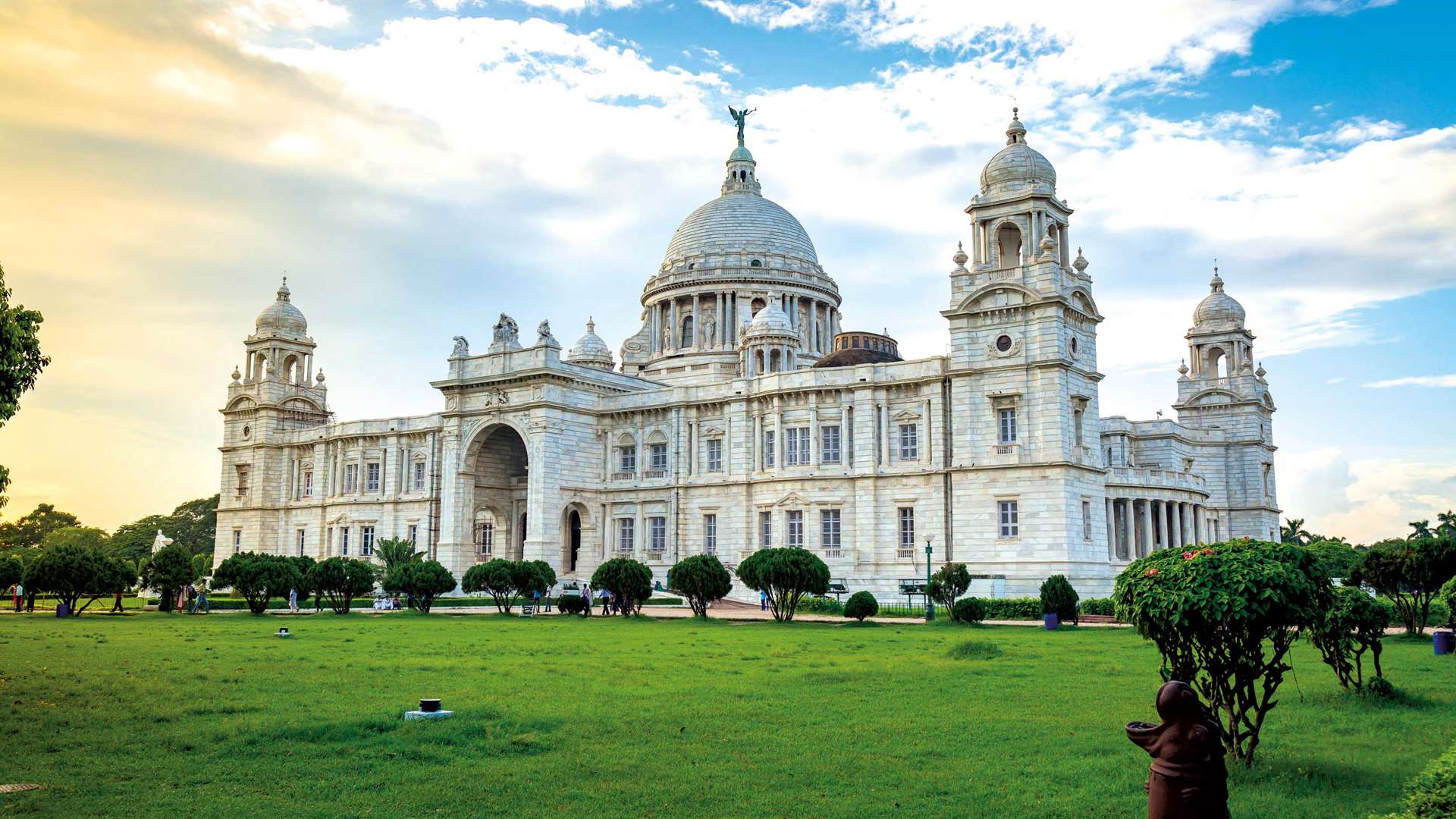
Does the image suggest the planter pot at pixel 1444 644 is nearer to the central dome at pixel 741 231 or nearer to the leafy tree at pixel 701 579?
the leafy tree at pixel 701 579

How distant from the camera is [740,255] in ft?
Answer: 264

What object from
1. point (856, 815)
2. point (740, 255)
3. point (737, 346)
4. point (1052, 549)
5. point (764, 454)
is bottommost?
point (856, 815)

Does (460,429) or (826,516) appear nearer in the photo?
(826,516)

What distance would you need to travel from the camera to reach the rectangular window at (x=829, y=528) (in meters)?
54.6

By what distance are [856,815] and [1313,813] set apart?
4.25m

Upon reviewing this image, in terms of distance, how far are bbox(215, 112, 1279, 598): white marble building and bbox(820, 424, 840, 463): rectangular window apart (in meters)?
0.09

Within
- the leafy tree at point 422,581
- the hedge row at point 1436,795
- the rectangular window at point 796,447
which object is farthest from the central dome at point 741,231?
the hedge row at point 1436,795

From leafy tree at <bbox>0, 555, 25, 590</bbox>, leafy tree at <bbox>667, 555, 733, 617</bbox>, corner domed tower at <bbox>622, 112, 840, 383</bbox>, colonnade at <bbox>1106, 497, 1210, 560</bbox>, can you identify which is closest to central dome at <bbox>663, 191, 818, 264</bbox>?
corner domed tower at <bbox>622, 112, 840, 383</bbox>

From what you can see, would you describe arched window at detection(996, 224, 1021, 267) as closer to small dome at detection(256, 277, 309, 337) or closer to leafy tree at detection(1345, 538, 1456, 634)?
leafy tree at detection(1345, 538, 1456, 634)

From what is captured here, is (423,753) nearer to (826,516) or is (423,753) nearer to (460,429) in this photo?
(826,516)

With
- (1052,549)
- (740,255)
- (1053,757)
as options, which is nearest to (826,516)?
(1052,549)

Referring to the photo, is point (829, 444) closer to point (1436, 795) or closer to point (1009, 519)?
point (1009, 519)

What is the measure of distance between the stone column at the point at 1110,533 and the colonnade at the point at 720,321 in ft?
91.3

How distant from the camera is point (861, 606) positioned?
37.8 metres
